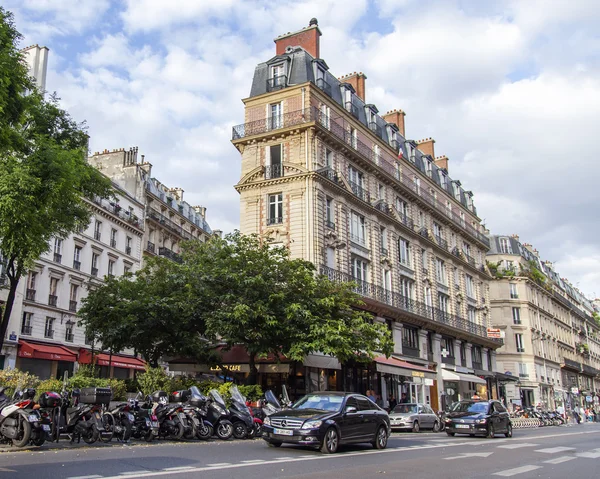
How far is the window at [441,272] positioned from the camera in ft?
143

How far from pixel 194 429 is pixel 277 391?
14433 mm

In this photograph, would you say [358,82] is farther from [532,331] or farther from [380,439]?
[532,331]

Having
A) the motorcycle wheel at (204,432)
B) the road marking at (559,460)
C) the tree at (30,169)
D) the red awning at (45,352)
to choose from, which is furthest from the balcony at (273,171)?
the road marking at (559,460)

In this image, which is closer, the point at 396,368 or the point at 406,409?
the point at 406,409

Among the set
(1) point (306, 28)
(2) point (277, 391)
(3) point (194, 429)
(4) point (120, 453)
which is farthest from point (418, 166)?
(4) point (120, 453)

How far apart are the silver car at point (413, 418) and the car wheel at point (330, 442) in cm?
1344

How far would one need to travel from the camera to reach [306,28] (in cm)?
3625

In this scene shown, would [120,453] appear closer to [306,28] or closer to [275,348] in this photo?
[275,348]

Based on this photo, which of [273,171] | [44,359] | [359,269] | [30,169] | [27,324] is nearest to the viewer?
[30,169]

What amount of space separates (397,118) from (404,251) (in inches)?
479

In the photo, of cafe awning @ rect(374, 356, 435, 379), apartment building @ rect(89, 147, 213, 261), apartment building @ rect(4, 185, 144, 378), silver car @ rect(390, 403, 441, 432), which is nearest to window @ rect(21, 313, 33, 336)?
apartment building @ rect(4, 185, 144, 378)

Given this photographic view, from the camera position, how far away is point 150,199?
50469 mm

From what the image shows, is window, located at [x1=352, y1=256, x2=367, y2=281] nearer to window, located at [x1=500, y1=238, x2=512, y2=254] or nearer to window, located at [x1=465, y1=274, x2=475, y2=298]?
window, located at [x1=465, y1=274, x2=475, y2=298]

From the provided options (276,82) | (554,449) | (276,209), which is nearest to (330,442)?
(554,449)
